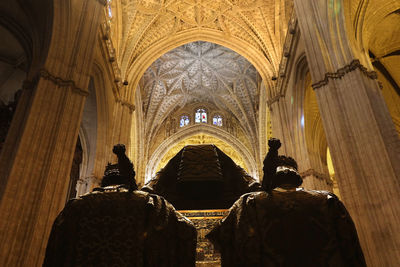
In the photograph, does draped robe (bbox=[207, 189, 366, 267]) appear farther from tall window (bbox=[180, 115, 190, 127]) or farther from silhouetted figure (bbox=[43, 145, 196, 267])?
tall window (bbox=[180, 115, 190, 127])

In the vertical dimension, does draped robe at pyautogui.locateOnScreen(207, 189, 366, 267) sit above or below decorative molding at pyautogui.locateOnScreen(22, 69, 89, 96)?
below

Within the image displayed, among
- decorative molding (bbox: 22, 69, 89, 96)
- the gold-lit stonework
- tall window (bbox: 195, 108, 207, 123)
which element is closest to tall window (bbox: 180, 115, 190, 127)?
tall window (bbox: 195, 108, 207, 123)

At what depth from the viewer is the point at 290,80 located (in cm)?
1143

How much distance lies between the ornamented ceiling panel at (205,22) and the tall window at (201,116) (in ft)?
28.0

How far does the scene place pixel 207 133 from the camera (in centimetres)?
2214

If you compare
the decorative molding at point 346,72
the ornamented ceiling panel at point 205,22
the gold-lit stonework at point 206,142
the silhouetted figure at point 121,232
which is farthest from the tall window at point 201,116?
the silhouetted figure at point 121,232

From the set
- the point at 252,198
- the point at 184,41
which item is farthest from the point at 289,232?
the point at 184,41

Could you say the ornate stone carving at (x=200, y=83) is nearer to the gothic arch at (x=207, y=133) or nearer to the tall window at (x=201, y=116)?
the gothic arch at (x=207, y=133)

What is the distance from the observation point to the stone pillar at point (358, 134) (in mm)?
5133

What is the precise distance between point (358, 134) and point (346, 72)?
1544 mm

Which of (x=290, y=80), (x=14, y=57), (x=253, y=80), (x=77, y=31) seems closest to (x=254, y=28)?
(x=290, y=80)

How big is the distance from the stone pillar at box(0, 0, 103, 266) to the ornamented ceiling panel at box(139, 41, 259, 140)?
11635 millimetres

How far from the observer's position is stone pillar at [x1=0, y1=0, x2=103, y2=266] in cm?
513

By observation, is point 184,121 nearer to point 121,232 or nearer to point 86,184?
point 86,184
